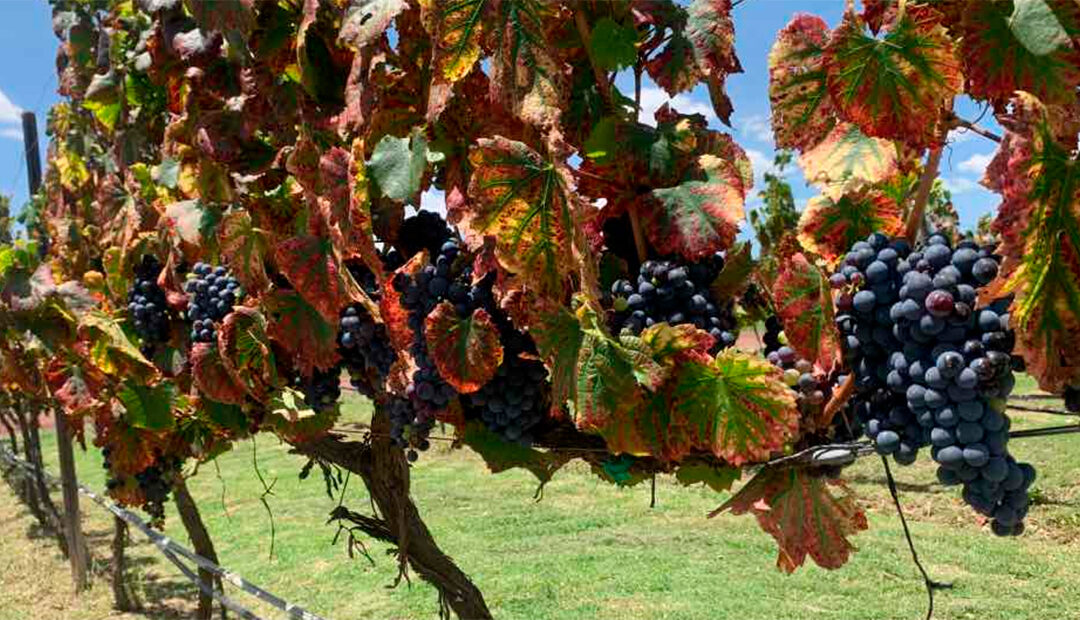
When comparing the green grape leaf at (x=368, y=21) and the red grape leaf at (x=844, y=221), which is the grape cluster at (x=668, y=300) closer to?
the red grape leaf at (x=844, y=221)

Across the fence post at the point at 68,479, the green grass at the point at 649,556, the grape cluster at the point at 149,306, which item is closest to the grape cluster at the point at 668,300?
the grape cluster at the point at 149,306

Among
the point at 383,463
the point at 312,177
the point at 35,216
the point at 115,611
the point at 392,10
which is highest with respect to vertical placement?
the point at 35,216

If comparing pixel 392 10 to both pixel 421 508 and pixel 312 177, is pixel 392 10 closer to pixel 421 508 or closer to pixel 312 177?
pixel 312 177

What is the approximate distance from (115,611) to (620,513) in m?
4.36

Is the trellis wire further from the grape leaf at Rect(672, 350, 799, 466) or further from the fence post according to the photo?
the grape leaf at Rect(672, 350, 799, 466)

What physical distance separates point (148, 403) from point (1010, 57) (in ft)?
8.44

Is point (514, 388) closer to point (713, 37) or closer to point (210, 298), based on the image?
point (713, 37)

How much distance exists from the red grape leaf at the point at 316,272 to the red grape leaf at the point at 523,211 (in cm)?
44

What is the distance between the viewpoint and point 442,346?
1388 millimetres

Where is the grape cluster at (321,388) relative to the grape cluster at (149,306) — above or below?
below

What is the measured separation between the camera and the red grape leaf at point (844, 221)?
3.93 ft

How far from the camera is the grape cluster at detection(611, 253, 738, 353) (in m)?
1.23

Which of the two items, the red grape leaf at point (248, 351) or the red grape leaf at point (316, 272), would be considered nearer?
the red grape leaf at point (316, 272)

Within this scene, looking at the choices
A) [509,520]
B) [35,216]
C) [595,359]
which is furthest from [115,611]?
[595,359]
